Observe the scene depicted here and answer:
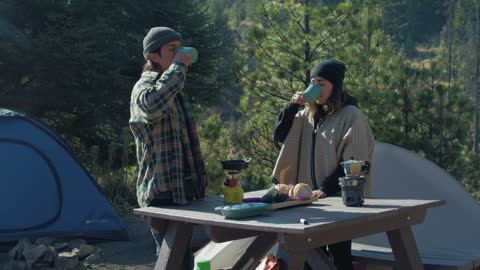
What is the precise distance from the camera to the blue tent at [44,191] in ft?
22.8

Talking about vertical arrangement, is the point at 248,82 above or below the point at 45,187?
above

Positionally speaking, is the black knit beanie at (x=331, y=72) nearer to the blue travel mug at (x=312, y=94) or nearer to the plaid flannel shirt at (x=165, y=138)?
the blue travel mug at (x=312, y=94)

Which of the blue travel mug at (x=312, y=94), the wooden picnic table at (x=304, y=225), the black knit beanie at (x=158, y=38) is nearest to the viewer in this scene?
Answer: the wooden picnic table at (x=304, y=225)

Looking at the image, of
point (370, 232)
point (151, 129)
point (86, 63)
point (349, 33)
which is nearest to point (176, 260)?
point (151, 129)

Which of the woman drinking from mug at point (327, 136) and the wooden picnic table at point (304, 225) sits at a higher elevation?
the woman drinking from mug at point (327, 136)

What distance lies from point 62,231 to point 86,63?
2937 mm

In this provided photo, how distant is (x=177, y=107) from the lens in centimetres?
380

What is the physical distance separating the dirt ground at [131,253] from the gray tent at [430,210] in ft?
5.49

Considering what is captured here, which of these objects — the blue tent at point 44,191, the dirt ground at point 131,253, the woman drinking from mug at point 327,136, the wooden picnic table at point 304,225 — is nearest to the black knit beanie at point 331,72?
the woman drinking from mug at point 327,136

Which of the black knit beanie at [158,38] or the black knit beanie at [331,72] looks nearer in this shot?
the black knit beanie at [158,38]

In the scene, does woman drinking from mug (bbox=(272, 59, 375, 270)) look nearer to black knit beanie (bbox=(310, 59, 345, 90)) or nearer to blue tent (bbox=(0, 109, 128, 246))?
black knit beanie (bbox=(310, 59, 345, 90))

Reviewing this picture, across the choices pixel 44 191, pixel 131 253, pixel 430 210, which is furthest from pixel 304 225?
pixel 44 191

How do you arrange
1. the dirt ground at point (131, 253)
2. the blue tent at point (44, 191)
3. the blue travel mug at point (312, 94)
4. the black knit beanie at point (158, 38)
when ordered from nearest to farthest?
1. the black knit beanie at point (158, 38)
2. the blue travel mug at point (312, 94)
3. the dirt ground at point (131, 253)
4. the blue tent at point (44, 191)

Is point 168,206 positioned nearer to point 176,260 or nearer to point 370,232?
point 176,260
